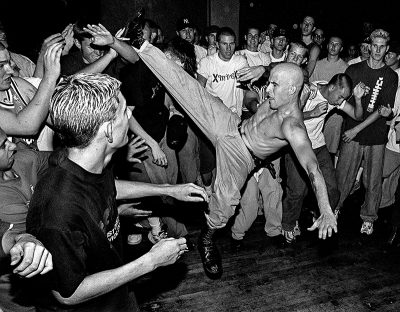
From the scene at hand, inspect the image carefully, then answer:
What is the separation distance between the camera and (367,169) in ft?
13.9

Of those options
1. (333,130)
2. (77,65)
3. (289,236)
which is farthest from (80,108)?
(333,130)

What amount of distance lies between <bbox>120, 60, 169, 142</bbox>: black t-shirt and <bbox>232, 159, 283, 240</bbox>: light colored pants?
1090 millimetres

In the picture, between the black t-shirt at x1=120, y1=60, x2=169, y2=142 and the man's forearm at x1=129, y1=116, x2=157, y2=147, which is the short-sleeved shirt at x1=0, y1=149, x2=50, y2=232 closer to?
the man's forearm at x1=129, y1=116, x2=157, y2=147

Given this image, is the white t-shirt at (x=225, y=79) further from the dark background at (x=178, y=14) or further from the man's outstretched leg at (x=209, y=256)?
the dark background at (x=178, y=14)

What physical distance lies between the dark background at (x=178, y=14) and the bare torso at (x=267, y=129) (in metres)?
5.02

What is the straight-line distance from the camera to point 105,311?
1.71m

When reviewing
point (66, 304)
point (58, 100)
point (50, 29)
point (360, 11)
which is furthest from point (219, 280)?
point (360, 11)

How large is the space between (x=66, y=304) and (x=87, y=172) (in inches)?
21.6

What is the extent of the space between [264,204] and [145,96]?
1708 mm

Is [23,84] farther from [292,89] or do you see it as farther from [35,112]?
[292,89]

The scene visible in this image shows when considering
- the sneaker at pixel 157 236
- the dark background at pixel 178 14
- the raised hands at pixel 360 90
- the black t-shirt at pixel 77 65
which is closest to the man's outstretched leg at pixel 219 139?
the black t-shirt at pixel 77 65

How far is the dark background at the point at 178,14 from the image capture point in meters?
7.20

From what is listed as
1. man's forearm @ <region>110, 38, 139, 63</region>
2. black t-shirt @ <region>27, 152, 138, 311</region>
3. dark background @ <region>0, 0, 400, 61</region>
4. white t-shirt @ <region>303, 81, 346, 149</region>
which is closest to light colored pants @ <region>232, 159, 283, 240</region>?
white t-shirt @ <region>303, 81, 346, 149</region>

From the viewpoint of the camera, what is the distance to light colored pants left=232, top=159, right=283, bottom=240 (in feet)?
12.5
